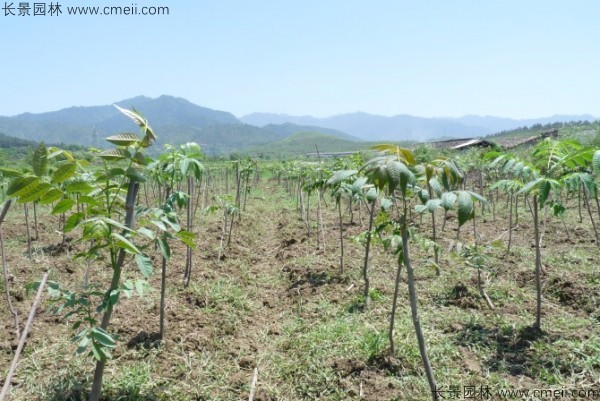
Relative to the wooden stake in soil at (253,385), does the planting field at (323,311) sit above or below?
above

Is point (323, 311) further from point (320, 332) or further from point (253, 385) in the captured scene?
point (253, 385)

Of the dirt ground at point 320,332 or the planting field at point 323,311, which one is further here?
the dirt ground at point 320,332

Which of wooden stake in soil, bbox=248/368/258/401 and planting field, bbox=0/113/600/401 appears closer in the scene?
planting field, bbox=0/113/600/401

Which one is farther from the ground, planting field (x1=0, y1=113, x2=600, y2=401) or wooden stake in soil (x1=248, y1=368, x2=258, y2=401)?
planting field (x1=0, y1=113, x2=600, y2=401)

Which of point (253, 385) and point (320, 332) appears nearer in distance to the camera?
point (253, 385)

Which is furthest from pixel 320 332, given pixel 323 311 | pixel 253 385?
pixel 253 385

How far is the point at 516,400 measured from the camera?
119 inches

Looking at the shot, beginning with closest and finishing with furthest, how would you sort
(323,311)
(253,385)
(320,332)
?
1. (253,385)
2. (320,332)
3. (323,311)

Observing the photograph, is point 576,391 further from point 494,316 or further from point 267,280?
point 267,280

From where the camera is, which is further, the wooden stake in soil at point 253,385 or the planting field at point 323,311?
the wooden stake in soil at point 253,385

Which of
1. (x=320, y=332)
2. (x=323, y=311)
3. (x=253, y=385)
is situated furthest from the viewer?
(x=323, y=311)

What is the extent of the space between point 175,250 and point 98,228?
6206mm

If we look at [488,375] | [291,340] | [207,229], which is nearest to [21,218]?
[207,229]

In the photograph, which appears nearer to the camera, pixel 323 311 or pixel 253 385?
pixel 253 385
